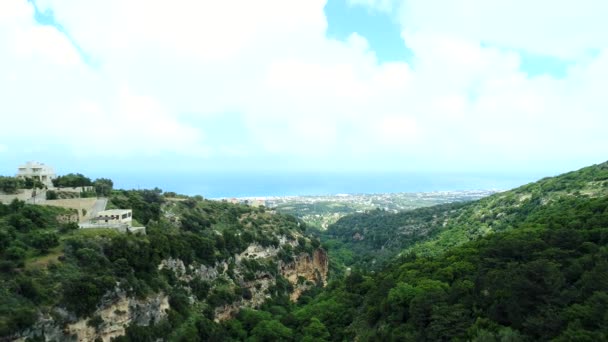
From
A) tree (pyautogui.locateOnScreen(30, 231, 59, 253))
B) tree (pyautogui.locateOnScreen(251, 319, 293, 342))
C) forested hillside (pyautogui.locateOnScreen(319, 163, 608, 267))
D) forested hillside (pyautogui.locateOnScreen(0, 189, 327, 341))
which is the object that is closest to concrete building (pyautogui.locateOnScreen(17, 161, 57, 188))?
forested hillside (pyautogui.locateOnScreen(0, 189, 327, 341))

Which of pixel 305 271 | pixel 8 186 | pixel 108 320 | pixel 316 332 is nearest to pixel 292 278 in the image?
pixel 305 271

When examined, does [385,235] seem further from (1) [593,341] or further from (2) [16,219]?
(1) [593,341]

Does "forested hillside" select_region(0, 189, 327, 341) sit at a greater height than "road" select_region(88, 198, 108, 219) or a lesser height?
lesser

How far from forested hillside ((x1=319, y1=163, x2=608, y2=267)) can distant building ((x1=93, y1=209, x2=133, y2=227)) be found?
114ft

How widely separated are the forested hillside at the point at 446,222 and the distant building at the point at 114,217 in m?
34.7

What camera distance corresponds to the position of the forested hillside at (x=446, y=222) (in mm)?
58150

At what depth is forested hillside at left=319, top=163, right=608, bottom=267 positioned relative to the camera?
5815 cm

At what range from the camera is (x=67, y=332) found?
80.8 ft

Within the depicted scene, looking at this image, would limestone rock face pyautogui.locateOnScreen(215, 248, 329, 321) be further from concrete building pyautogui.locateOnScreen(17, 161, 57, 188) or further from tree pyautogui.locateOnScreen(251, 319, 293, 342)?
concrete building pyautogui.locateOnScreen(17, 161, 57, 188)

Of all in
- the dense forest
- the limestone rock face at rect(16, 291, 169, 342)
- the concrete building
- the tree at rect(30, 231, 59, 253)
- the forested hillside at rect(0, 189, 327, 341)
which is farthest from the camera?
the concrete building

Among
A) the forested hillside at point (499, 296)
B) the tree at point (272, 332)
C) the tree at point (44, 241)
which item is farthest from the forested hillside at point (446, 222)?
the tree at point (44, 241)

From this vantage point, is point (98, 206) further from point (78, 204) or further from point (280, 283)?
point (280, 283)

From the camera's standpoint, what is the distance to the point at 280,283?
159 ft

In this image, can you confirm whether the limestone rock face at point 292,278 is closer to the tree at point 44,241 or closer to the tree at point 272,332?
the tree at point 272,332
